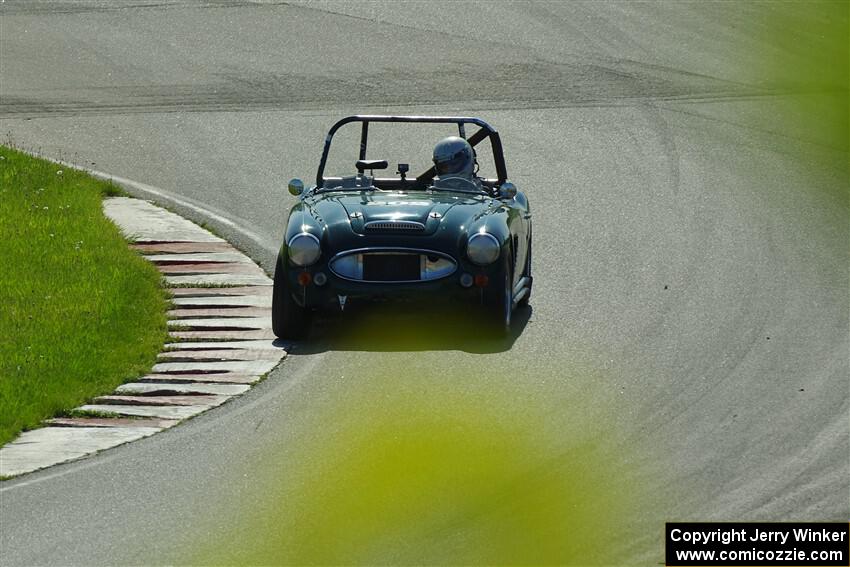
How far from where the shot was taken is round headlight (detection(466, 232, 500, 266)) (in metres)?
9.48

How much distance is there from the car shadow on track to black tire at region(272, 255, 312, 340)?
0.33ft

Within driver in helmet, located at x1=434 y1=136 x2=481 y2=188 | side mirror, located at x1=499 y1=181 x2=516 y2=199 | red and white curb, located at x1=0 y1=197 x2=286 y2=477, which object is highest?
driver in helmet, located at x1=434 y1=136 x2=481 y2=188

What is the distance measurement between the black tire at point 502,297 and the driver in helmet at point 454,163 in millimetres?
1203

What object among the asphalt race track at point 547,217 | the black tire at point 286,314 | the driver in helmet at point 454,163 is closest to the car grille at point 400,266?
the asphalt race track at point 547,217

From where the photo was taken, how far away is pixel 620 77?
18203mm

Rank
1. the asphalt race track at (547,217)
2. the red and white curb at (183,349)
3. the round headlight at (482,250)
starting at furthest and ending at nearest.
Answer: the round headlight at (482,250)
the red and white curb at (183,349)
the asphalt race track at (547,217)

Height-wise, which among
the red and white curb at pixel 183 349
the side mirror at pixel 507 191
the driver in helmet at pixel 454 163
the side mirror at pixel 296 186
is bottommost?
the red and white curb at pixel 183 349

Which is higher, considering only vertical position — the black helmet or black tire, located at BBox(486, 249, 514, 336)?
the black helmet

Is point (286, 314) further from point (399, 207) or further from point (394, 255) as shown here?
point (399, 207)

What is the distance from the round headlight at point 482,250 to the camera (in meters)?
9.48

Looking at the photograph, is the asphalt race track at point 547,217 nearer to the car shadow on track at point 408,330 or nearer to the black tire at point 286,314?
the car shadow on track at point 408,330

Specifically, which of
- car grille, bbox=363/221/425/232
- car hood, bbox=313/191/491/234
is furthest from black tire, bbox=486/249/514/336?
car grille, bbox=363/221/425/232

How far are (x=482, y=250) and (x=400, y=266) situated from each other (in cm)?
54

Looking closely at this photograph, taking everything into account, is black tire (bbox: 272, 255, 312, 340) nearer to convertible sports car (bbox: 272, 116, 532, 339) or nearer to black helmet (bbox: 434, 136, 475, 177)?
convertible sports car (bbox: 272, 116, 532, 339)
